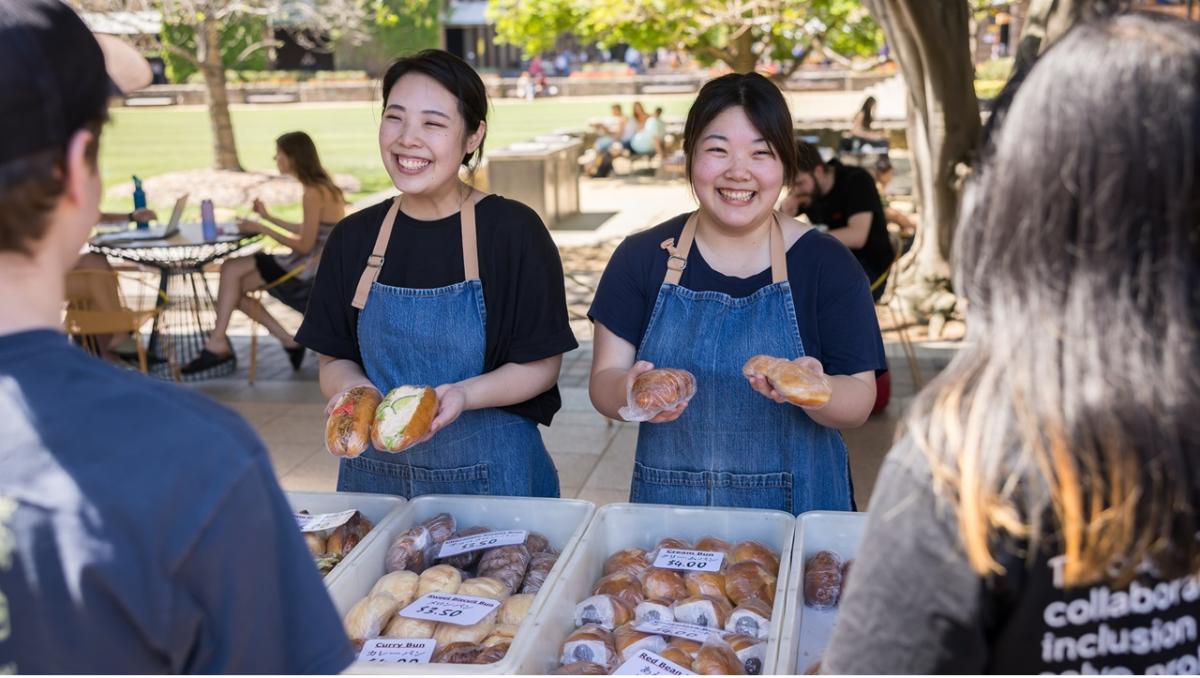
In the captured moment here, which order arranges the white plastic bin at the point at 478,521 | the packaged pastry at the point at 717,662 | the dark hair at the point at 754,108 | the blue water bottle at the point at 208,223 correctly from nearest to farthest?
the packaged pastry at the point at 717,662 → the white plastic bin at the point at 478,521 → the dark hair at the point at 754,108 → the blue water bottle at the point at 208,223

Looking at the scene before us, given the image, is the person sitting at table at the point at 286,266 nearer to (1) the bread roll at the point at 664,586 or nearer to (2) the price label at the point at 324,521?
(2) the price label at the point at 324,521

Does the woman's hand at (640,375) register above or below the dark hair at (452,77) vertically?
below

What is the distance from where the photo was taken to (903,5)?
243 inches

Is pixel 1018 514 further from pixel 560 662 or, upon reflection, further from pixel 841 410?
pixel 841 410

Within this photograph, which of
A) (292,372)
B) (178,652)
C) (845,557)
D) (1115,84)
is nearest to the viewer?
(1115,84)

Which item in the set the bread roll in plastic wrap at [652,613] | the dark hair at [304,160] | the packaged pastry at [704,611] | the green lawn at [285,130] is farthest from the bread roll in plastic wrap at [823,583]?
the green lawn at [285,130]

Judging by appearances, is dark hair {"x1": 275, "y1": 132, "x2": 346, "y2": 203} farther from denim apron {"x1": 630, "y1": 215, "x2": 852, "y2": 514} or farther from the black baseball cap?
the black baseball cap

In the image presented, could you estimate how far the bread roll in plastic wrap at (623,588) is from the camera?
1.96m

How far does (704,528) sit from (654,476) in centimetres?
29

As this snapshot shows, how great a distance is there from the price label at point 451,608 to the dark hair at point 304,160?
5.20m

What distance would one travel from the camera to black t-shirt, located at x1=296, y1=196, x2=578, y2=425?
2.47 meters

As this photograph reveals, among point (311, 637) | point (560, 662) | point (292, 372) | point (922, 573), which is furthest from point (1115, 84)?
point (292, 372)

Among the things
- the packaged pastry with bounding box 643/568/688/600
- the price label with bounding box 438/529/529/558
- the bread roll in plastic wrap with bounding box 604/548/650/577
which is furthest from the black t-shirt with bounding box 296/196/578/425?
the packaged pastry with bounding box 643/568/688/600

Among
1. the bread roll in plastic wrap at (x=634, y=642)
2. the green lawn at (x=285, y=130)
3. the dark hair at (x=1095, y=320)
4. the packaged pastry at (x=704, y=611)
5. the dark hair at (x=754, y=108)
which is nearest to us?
the dark hair at (x=1095, y=320)
